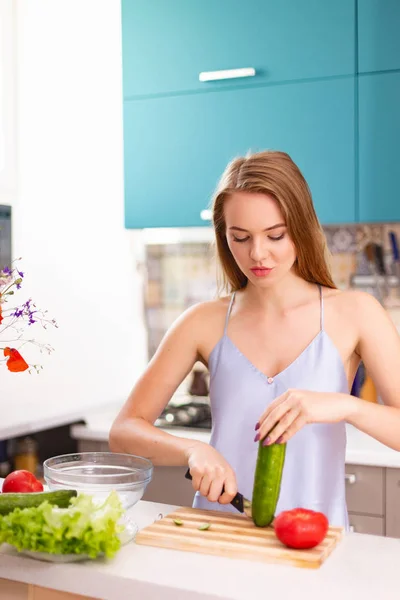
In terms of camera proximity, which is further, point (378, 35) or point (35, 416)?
point (35, 416)

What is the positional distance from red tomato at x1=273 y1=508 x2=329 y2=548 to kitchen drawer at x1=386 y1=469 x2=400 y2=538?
1261mm

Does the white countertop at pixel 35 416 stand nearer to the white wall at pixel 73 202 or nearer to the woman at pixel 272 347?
the white wall at pixel 73 202

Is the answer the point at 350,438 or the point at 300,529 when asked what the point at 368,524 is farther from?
the point at 300,529

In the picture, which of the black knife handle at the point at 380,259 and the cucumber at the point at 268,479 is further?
the black knife handle at the point at 380,259

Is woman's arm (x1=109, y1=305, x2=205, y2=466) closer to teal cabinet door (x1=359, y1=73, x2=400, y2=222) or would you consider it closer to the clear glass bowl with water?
the clear glass bowl with water

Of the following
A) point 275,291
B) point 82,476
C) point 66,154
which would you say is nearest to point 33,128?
point 66,154

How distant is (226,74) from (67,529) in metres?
2.06

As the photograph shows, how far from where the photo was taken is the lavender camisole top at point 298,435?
1846 mm

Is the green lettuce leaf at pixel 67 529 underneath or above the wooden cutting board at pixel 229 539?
above

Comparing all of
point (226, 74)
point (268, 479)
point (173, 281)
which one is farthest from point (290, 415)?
point (173, 281)

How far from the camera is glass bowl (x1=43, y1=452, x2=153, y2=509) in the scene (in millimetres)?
1605

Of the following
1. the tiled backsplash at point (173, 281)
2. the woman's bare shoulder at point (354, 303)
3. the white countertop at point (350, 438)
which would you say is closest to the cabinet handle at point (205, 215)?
the tiled backsplash at point (173, 281)

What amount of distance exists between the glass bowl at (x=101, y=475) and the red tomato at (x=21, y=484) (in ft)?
0.20

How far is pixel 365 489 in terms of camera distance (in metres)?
2.64
